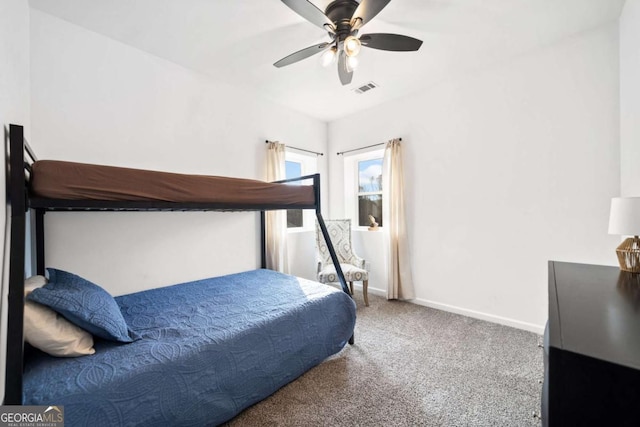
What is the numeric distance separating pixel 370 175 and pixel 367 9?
2.44m

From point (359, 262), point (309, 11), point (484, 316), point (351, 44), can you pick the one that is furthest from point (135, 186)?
point (484, 316)

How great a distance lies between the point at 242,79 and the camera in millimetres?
2758

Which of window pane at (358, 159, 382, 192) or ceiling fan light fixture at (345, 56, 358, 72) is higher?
ceiling fan light fixture at (345, 56, 358, 72)

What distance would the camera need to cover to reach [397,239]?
3.16 m

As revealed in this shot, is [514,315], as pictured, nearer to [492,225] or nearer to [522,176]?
[492,225]

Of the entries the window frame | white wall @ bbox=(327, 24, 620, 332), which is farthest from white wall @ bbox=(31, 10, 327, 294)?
white wall @ bbox=(327, 24, 620, 332)

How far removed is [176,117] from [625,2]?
3620 mm

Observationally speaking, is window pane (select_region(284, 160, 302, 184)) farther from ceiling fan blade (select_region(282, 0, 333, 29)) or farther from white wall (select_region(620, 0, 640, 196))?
white wall (select_region(620, 0, 640, 196))

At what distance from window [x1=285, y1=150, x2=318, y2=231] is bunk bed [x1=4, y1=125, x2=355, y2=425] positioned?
1.52 meters

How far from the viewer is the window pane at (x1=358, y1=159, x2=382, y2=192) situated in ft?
12.2

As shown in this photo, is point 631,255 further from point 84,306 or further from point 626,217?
point 84,306

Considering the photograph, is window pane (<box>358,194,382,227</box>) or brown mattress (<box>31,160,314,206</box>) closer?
brown mattress (<box>31,160,314,206</box>)

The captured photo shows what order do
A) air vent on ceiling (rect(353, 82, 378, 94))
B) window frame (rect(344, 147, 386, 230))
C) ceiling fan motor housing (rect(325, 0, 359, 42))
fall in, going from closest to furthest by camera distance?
ceiling fan motor housing (rect(325, 0, 359, 42)) < air vent on ceiling (rect(353, 82, 378, 94)) < window frame (rect(344, 147, 386, 230))

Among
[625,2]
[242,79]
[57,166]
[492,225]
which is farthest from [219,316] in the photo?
[625,2]
